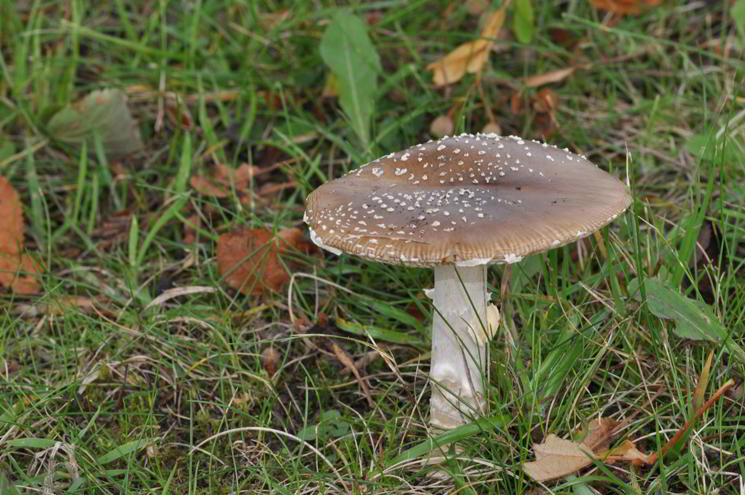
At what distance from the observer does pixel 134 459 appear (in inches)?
107

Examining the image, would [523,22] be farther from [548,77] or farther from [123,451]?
[123,451]

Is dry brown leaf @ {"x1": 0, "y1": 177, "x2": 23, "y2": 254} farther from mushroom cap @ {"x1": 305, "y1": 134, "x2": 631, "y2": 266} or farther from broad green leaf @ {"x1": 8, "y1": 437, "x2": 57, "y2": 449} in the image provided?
mushroom cap @ {"x1": 305, "y1": 134, "x2": 631, "y2": 266}

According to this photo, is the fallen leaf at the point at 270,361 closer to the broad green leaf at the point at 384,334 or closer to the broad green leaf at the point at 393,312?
the broad green leaf at the point at 384,334

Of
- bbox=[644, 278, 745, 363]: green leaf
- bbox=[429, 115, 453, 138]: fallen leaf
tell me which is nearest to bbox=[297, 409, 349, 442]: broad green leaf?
bbox=[644, 278, 745, 363]: green leaf

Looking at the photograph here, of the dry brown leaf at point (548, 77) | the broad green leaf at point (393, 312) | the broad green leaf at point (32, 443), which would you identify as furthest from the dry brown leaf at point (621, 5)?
the broad green leaf at point (32, 443)

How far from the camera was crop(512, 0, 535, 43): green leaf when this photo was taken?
163 inches

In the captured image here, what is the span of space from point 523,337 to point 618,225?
2.58 ft

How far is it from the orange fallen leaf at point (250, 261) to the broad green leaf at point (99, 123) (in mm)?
1149

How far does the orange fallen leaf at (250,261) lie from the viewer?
3.52m

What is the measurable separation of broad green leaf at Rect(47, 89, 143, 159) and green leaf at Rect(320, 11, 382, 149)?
1.11m

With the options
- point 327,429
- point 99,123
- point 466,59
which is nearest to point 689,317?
point 327,429

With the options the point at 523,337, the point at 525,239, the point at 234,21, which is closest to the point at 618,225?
the point at 523,337

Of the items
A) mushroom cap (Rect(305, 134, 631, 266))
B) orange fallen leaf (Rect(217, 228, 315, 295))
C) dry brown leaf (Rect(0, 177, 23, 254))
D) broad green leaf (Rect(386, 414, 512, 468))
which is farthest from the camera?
dry brown leaf (Rect(0, 177, 23, 254))

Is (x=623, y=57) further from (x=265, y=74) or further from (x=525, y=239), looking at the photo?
(x=525, y=239)
